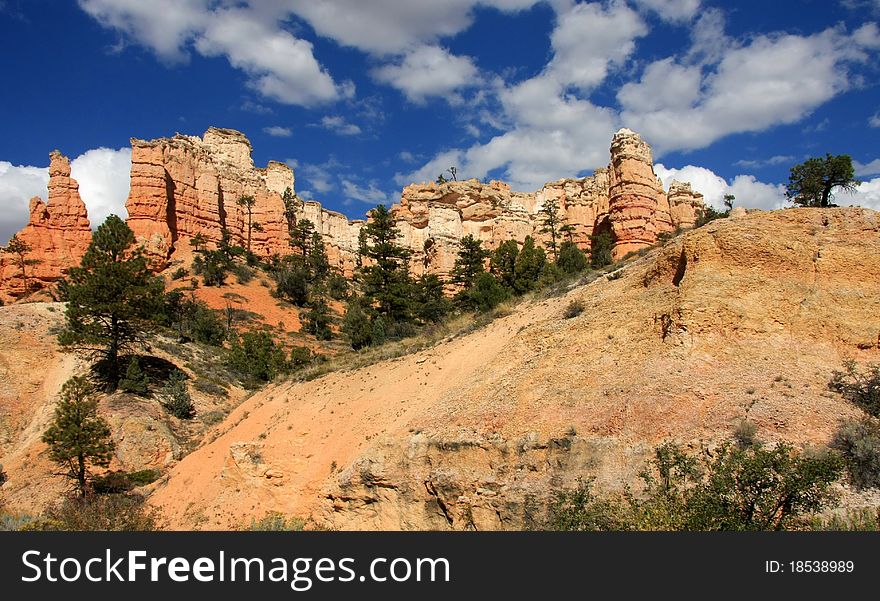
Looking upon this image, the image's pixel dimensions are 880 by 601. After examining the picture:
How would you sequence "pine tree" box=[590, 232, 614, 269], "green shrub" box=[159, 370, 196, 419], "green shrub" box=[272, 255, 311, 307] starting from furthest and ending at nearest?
"green shrub" box=[272, 255, 311, 307] < "pine tree" box=[590, 232, 614, 269] < "green shrub" box=[159, 370, 196, 419]

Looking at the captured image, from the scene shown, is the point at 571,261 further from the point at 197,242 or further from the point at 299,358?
the point at 197,242

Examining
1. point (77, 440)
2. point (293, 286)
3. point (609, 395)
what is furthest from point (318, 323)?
point (609, 395)

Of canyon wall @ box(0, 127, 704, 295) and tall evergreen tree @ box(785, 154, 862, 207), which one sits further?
canyon wall @ box(0, 127, 704, 295)

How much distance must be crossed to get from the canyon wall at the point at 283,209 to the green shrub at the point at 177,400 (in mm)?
28705

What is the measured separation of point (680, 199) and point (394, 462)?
51.2 meters

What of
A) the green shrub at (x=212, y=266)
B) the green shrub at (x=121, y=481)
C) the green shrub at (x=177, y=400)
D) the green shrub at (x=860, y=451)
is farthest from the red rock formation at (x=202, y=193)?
the green shrub at (x=860, y=451)

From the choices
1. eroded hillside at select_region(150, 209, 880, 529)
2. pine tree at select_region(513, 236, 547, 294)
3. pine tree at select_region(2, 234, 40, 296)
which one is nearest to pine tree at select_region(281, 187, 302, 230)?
pine tree at select_region(2, 234, 40, 296)

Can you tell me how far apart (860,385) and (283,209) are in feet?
219

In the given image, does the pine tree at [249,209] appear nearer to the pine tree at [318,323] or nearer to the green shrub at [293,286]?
the green shrub at [293,286]

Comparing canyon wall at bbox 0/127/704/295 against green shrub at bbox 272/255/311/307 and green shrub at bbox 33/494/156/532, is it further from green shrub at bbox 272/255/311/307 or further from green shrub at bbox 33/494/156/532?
green shrub at bbox 33/494/156/532

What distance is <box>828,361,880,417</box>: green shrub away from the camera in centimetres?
909

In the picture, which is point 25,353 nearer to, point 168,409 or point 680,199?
point 168,409

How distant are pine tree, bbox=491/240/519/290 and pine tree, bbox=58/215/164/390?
2357 centimetres
